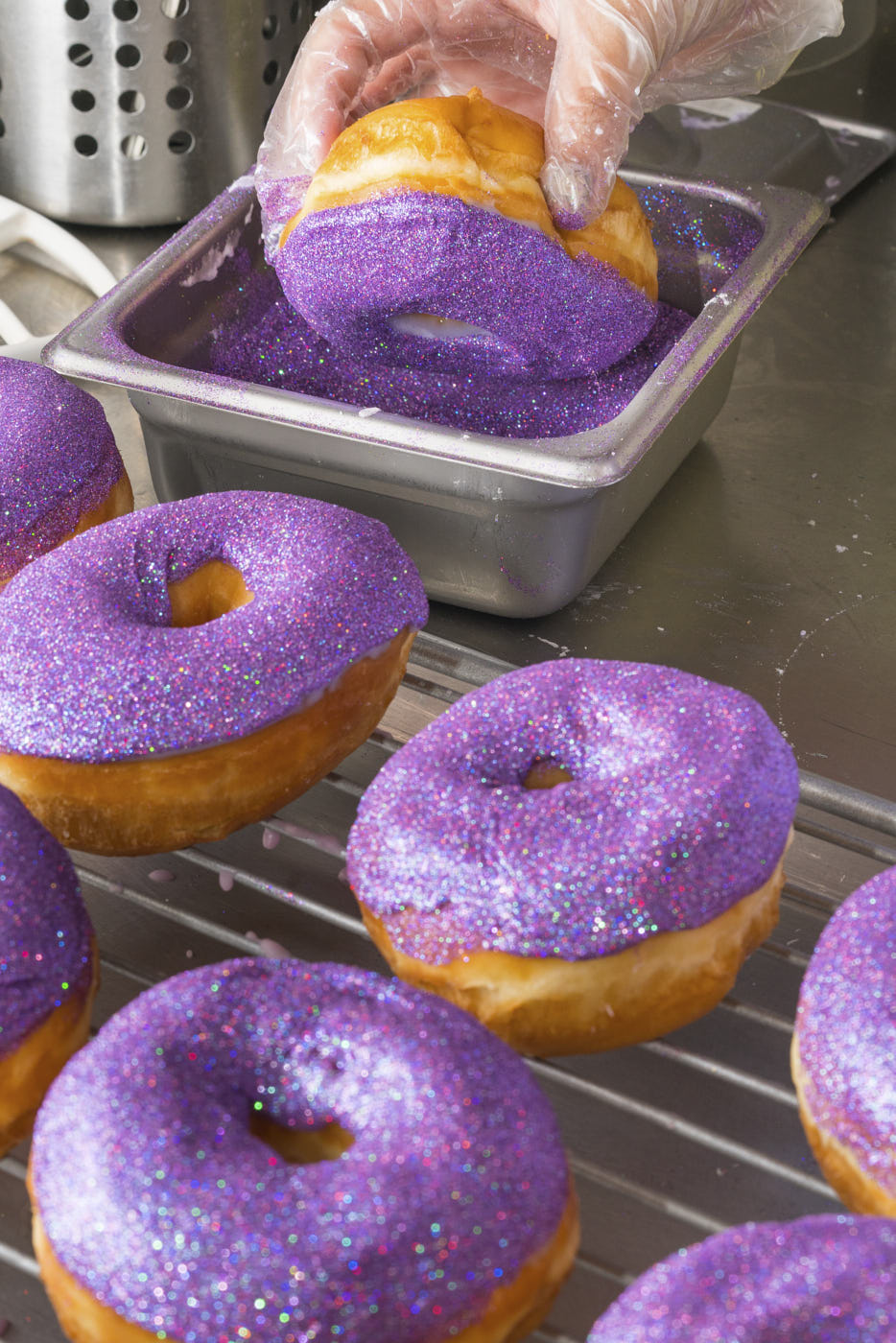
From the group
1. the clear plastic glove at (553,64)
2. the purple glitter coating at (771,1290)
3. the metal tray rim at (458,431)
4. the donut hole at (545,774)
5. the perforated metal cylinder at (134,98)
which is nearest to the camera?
the purple glitter coating at (771,1290)

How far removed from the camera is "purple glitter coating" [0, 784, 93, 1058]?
59 centimetres

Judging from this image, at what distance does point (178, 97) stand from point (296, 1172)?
1029mm

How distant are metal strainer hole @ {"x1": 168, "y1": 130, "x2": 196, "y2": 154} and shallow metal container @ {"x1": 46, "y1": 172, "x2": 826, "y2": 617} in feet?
0.94

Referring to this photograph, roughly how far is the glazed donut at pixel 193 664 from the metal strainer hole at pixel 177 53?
2.00ft

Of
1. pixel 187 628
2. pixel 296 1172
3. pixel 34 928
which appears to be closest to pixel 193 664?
pixel 187 628

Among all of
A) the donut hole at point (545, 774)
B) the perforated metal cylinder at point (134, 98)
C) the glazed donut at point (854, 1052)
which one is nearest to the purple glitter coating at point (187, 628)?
the donut hole at point (545, 774)

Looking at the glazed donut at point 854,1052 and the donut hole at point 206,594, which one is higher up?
the donut hole at point 206,594

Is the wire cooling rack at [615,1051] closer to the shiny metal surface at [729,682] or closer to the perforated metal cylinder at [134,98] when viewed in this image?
the shiny metal surface at [729,682]

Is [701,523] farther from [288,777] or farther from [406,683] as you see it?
[288,777]

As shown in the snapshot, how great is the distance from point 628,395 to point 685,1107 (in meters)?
0.47

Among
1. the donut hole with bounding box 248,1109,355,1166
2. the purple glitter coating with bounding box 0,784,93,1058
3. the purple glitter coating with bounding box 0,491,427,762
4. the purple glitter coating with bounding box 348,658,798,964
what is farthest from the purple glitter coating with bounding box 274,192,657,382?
the donut hole with bounding box 248,1109,355,1166

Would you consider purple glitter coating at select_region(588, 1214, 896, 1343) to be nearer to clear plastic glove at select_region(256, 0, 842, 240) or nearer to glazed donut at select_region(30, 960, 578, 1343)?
glazed donut at select_region(30, 960, 578, 1343)

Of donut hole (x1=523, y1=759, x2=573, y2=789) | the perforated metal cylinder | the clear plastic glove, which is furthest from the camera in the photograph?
the perforated metal cylinder

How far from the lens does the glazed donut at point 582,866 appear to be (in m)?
0.62
